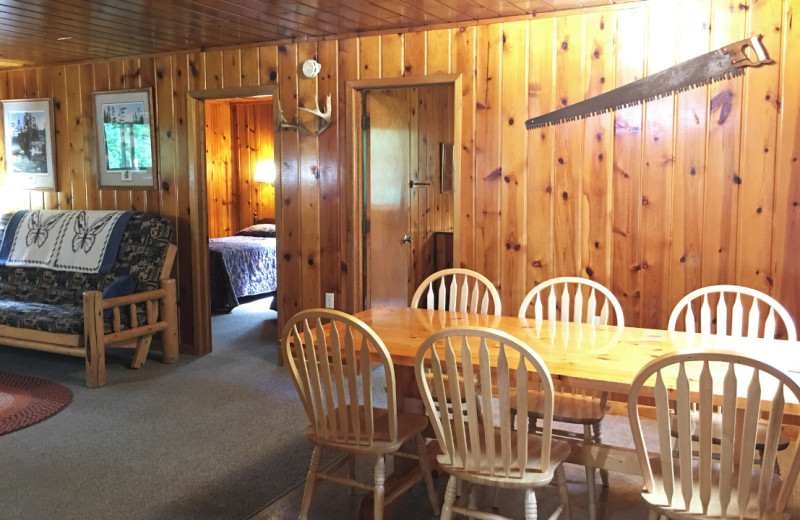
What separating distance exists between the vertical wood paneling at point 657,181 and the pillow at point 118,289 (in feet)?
10.5

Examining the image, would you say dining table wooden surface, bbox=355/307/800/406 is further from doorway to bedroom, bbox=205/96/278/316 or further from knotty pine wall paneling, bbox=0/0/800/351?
doorway to bedroom, bbox=205/96/278/316

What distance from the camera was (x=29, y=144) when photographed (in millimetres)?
5727

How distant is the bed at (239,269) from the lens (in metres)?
6.50

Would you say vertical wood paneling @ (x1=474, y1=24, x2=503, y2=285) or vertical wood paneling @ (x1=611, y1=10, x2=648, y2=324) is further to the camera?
vertical wood paneling @ (x1=474, y1=24, x2=503, y2=285)

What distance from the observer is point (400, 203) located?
5090mm

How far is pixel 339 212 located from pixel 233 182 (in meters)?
4.22

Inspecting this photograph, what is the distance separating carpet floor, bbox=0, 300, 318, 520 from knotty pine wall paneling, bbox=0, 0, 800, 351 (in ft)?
3.01

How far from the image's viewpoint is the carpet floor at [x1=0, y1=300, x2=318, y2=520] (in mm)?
2791

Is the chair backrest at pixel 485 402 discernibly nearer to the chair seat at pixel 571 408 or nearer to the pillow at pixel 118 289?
the chair seat at pixel 571 408

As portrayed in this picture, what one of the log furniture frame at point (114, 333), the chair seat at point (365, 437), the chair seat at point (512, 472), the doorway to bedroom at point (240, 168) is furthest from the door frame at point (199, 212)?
the chair seat at point (512, 472)

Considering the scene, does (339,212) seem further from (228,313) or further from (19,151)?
(19,151)

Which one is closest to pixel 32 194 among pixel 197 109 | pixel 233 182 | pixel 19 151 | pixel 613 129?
pixel 19 151

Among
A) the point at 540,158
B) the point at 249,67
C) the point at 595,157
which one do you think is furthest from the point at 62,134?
the point at 595,157

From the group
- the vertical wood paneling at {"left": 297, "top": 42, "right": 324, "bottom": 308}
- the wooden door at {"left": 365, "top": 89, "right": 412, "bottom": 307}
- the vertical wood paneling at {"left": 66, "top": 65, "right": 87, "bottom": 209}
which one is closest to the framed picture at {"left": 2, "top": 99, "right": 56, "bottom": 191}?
the vertical wood paneling at {"left": 66, "top": 65, "right": 87, "bottom": 209}
